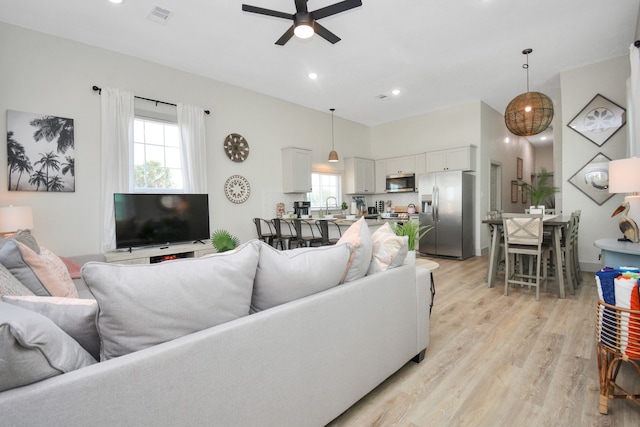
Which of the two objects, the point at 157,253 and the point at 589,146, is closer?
the point at 157,253

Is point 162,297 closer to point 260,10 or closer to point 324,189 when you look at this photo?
point 260,10

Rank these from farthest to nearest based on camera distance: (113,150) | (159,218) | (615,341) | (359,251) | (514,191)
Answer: (514,191) → (159,218) → (113,150) → (359,251) → (615,341)

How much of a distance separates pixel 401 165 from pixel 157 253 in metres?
5.50

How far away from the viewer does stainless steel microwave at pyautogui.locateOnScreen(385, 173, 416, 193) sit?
7.09 m

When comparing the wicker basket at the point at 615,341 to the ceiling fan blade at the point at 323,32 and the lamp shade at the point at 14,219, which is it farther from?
the lamp shade at the point at 14,219

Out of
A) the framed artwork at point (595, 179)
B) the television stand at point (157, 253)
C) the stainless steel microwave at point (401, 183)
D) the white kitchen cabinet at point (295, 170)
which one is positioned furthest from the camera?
the stainless steel microwave at point (401, 183)

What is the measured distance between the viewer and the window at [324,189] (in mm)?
6988

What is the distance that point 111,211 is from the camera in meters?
4.05

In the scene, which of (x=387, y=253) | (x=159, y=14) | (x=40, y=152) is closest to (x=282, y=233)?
(x=40, y=152)

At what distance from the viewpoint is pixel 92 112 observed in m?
3.96

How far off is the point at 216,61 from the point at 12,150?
269cm

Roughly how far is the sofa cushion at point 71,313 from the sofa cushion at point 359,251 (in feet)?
3.80

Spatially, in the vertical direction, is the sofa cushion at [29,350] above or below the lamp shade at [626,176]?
below

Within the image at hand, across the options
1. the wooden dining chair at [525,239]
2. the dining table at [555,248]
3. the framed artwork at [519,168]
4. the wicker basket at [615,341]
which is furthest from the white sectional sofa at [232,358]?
the framed artwork at [519,168]
